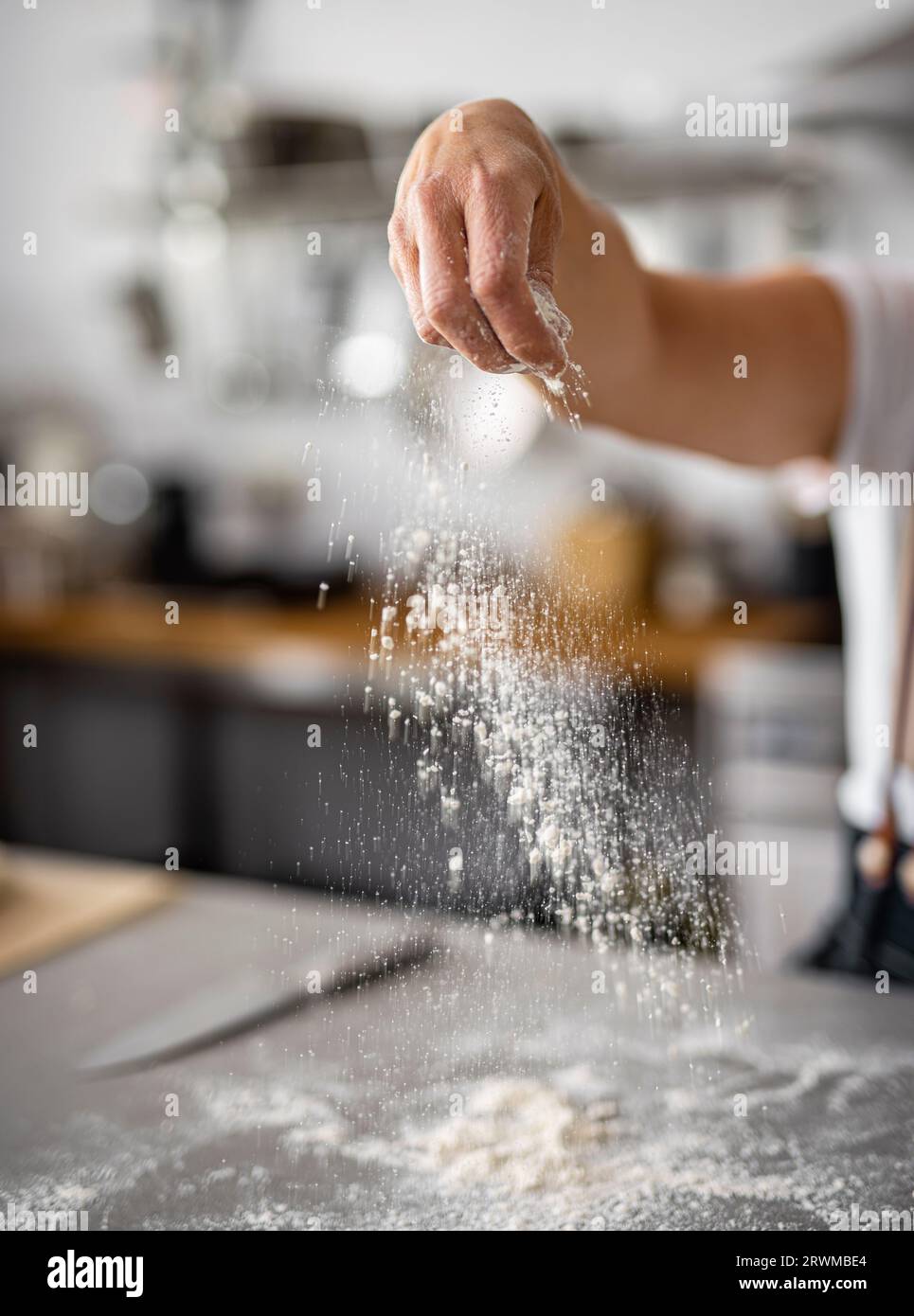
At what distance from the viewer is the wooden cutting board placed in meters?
0.80

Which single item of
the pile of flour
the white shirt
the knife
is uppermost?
the white shirt

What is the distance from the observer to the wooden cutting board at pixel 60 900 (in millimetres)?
796

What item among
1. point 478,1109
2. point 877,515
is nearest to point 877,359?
point 877,515

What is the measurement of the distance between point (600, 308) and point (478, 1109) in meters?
0.45

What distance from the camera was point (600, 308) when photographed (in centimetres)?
65

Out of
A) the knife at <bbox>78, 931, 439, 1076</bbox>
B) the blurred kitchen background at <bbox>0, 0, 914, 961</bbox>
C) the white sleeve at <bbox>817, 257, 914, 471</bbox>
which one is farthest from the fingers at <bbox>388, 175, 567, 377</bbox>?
the blurred kitchen background at <bbox>0, 0, 914, 961</bbox>

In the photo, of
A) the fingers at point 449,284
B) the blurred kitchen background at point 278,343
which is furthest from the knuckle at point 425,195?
the blurred kitchen background at point 278,343

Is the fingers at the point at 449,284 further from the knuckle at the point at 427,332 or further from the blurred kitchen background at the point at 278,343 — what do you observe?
the blurred kitchen background at the point at 278,343

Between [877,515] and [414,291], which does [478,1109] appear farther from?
[877,515]

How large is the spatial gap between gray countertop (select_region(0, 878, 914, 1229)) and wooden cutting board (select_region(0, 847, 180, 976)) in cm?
15

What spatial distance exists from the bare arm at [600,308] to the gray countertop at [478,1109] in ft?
0.82

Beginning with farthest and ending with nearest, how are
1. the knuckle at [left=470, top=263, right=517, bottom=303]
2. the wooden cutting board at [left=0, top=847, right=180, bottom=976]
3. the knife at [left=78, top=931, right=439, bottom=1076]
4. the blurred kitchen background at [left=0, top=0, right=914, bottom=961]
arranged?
the blurred kitchen background at [left=0, top=0, right=914, bottom=961] → the wooden cutting board at [left=0, top=847, right=180, bottom=976] → the knife at [left=78, top=931, right=439, bottom=1076] → the knuckle at [left=470, top=263, right=517, bottom=303]

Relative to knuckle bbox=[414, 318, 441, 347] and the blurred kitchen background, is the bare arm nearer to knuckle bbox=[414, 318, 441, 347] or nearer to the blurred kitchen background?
knuckle bbox=[414, 318, 441, 347]

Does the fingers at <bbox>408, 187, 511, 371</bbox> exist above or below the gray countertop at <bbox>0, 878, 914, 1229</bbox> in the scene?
above
